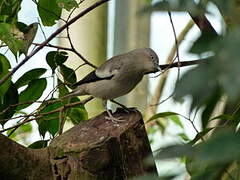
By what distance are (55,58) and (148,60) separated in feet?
0.87

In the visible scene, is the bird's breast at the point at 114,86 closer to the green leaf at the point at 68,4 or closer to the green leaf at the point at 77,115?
the green leaf at the point at 77,115

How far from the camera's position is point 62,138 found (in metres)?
1.00

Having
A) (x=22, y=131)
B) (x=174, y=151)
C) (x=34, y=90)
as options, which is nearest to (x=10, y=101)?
(x=34, y=90)

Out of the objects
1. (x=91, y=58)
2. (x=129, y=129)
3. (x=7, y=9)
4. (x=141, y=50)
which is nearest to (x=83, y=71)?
(x=91, y=58)

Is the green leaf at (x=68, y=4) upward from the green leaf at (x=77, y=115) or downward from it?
upward

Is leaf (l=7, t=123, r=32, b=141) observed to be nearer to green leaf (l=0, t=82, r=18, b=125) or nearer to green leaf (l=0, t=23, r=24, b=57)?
green leaf (l=0, t=82, r=18, b=125)

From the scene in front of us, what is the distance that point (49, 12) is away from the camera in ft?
3.72

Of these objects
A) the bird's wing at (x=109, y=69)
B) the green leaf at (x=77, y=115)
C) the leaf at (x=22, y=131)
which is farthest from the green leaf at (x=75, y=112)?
the leaf at (x=22, y=131)

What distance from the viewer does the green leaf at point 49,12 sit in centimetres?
113

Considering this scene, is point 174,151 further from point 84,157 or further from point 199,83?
point 84,157

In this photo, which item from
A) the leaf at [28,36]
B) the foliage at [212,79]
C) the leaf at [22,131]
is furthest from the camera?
the leaf at [22,131]

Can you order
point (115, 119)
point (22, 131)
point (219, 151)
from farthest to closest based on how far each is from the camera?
1. point (22, 131)
2. point (115, 119)
3. point (219, 151)

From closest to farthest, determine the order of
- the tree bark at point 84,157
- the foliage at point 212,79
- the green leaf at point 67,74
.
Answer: the foliage at point 212,79, the tree bark at point 84,157, the green leaf at point 67,74

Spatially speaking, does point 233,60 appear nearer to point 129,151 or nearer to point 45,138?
point 129,151
